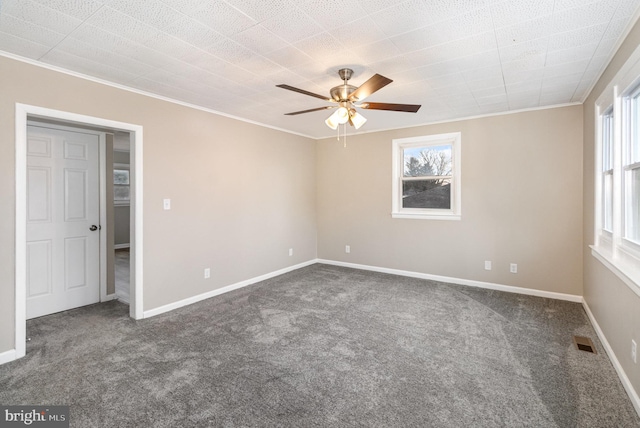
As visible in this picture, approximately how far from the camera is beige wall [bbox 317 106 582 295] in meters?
3.81

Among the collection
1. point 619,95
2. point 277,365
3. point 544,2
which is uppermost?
point 544,2

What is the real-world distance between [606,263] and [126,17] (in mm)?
4023

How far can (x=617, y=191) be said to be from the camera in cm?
242

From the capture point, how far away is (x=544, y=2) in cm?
180

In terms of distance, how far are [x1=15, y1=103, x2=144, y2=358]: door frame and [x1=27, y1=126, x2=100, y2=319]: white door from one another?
76 cm

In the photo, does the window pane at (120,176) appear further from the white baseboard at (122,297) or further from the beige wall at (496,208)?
the beige wall at (496,208)

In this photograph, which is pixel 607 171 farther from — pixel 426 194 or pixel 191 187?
pixel 191 187

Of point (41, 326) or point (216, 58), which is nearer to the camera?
point (216, 58)

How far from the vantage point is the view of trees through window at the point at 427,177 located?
15.5 ft

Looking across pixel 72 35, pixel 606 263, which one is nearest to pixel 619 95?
pixel 606 263

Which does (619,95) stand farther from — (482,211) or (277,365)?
(277,365)

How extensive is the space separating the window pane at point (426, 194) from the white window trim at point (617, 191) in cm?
188

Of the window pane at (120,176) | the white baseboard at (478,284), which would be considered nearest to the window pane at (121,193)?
the window pane at (120,176)

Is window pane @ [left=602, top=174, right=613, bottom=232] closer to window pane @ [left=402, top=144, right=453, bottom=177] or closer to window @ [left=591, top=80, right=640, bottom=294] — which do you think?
window @ [left=591, top=80, right=640, bottom=294]
